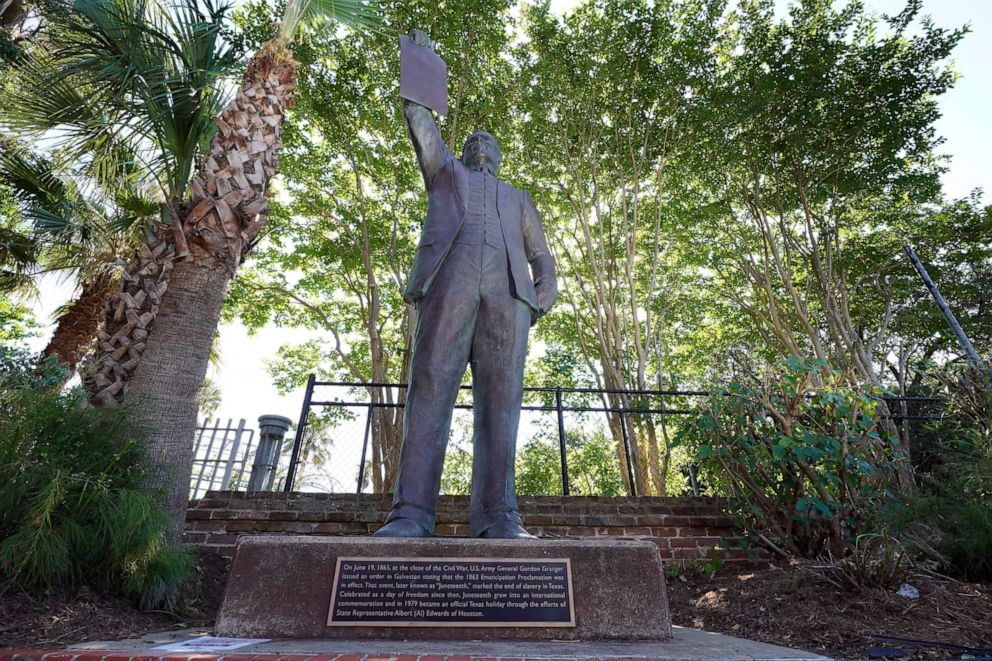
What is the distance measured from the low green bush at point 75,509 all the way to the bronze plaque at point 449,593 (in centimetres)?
147

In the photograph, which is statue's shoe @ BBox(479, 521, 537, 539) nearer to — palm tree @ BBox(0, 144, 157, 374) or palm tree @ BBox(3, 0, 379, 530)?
palm tree @ BBox(3, 0, 379, 530)

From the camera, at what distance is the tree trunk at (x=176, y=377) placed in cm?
362

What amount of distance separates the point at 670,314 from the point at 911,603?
37.2ft

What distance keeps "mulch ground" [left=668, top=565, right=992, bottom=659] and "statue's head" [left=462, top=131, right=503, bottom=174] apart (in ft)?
10.8

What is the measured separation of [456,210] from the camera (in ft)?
10.5

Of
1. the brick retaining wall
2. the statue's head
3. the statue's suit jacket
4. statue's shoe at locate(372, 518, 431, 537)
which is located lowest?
statue's shoe at locate(372, 518, 431, 537)

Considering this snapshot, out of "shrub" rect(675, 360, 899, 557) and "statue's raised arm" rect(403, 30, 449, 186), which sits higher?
"statue's raised arm" rect(403, 30, 449, 186)

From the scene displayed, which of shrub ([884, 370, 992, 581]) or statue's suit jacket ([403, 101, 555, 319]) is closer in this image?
statue's suit jacket ([403, 101, 555, 319])

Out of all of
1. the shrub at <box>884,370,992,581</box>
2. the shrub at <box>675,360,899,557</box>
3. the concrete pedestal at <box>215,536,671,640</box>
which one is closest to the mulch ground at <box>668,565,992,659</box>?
the shrub at <box>884,370,992,581</box>

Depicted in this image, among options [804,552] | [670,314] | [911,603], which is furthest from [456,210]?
[670,314]

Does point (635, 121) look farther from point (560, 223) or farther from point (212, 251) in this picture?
point (212, 251)

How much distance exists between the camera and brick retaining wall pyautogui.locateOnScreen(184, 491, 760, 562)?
442 centimetres

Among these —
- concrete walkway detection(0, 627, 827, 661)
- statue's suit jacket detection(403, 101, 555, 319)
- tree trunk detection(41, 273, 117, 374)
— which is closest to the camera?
concrete walkway detection(0, 627, 827, 661)

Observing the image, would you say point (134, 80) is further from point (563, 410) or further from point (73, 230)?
point (563, 410)
